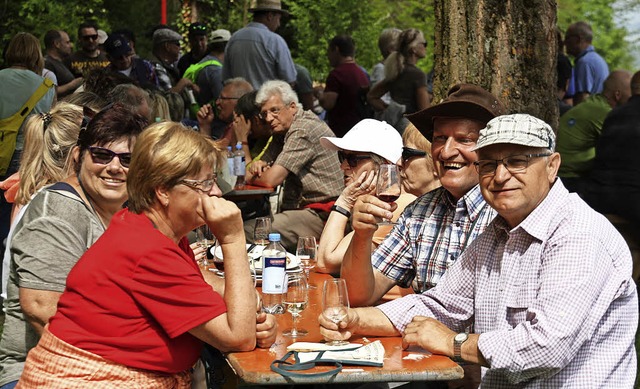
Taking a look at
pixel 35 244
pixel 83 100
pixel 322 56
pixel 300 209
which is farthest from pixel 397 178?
pixel 322 56

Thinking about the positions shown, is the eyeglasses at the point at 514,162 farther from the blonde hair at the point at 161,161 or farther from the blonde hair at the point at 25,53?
the blonde hair at the point at 25,53

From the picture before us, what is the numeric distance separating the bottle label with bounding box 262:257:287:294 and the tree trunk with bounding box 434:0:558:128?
2091 mm

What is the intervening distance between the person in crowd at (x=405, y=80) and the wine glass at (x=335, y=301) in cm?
762

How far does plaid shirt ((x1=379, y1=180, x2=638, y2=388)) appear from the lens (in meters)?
2.99

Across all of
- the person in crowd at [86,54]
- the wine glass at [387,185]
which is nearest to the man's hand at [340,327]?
the wine glass at [387,185]

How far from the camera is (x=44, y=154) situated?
4.36m

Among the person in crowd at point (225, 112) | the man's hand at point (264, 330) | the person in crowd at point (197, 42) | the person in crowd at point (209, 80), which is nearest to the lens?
the man's hand at point (264, 330)

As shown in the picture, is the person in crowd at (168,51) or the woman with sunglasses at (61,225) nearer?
the woman with sunglasses at (61,225)

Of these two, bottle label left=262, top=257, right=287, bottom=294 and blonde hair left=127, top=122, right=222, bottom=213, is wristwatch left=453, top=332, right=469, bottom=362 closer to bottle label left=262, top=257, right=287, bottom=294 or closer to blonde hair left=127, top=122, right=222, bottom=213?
bottle label left=262, top=257, right=287, bottom=294

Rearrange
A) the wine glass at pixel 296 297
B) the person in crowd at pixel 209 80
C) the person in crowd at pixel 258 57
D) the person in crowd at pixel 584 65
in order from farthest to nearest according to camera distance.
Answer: the person in crowd at pixel 584 65, the person in crowd at pixel 209 80, the person in crowd at pixel 258 57, the wine glass at pixel 296 297

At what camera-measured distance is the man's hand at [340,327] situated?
339 centimetres

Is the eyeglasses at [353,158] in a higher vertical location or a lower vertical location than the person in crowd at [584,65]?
higher

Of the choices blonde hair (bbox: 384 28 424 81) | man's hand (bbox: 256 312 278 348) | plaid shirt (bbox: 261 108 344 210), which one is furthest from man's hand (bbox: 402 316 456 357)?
blonde hair (bbox: 384 28 424 81)

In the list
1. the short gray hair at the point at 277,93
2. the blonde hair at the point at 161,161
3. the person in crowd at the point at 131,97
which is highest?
the blonde hair at the point at 161,161
